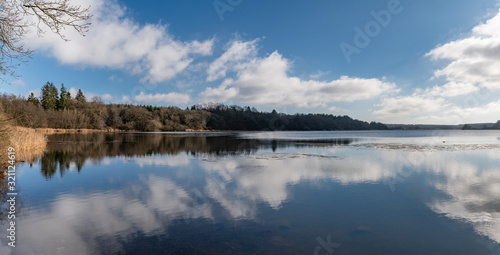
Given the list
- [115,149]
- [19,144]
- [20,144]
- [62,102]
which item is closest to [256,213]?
[19,144]

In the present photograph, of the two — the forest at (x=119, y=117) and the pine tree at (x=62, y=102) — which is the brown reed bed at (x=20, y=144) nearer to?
the forest at (x=119, y=117)

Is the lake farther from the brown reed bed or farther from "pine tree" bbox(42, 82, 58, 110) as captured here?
"pine tree" bbox(42, 82, 58, 110)

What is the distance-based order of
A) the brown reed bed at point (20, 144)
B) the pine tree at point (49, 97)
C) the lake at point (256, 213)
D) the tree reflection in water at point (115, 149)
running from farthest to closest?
the pine tree at point (49, 97)
the tree reflection in water at point (115, 149)
the brown reed bed at point (20, 144)
the lake at point (256, 213)

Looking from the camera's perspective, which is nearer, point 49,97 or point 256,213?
point 256,213

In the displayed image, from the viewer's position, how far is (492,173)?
16.6 metres

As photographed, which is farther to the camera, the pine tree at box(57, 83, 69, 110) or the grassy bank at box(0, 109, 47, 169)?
the pine tree at box(57, 83, 69, 110)

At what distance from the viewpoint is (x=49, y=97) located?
315ft

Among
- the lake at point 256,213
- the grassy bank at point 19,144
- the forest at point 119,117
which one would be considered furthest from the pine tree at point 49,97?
the lake at point 256,213

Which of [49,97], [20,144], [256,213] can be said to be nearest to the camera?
[256,213]

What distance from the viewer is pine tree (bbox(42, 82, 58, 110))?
94438mm

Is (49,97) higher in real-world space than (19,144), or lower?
higher

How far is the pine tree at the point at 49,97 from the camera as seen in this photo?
9444cm

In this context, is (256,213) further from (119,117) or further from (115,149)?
(119,117)

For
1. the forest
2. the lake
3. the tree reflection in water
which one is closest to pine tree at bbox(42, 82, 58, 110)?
the forest
